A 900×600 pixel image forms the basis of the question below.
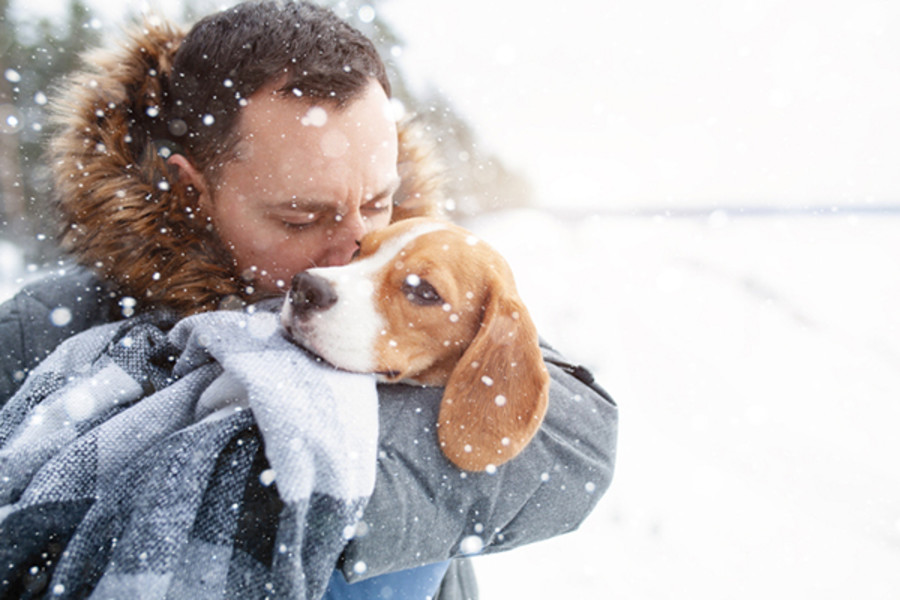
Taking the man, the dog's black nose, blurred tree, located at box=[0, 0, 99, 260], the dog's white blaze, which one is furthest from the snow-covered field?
blurred tree, located at box=[0, 0, 99, 260]

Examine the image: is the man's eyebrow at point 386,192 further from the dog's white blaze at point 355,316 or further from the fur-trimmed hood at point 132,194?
the fur-trimmed hood at point 132,194

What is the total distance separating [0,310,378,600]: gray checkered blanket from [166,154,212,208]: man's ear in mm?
881

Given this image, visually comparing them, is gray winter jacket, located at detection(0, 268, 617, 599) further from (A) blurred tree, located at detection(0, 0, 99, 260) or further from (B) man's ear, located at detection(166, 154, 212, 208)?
(A) blurred tree, located at detection(0, 0, 99, 260)

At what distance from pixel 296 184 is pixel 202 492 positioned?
1.00 meters

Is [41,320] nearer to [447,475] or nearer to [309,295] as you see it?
[309,295]

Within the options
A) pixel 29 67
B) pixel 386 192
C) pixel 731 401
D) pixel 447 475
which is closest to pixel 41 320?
pixel 386 192

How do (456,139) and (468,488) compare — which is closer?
(468,488)

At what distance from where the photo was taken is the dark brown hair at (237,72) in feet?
5.73

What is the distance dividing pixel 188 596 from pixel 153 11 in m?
1.96

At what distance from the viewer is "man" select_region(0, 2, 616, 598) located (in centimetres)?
160

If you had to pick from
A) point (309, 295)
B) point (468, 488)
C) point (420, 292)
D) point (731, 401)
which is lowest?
point (731, 401)

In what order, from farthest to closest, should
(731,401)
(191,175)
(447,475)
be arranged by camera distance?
1. (731,401)
2. (191,175)
3. (447,475)

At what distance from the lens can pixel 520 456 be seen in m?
1.27

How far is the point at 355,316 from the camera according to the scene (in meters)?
1.44
